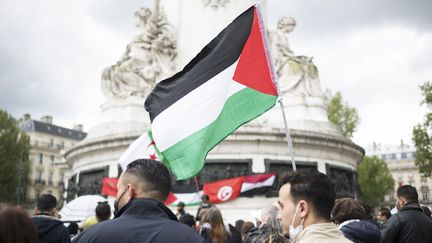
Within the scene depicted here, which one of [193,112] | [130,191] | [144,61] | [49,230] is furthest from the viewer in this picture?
[144,61]

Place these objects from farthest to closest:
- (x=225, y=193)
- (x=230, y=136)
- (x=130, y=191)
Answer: (x=230, y=136) < (x=225, y=193) < (x=130, y=191)

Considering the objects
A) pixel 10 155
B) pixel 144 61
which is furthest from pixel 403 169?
pixel 144 61

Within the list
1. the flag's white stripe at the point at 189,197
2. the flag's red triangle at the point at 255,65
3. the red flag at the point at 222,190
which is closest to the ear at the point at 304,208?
the flag's red triangle at the point at 255,65

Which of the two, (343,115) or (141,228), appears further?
(343,115)

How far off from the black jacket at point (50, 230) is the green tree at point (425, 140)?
26246 mm

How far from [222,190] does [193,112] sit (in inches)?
374

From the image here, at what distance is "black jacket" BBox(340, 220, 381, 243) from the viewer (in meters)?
4.44

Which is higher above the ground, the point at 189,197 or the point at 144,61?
the point at 144,61

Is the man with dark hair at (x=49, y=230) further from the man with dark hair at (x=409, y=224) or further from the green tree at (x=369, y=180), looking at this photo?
the green tree at (x=369, y=180)

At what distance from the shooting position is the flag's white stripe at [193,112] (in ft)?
21.6

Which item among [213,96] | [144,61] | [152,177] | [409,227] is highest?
[144,61]

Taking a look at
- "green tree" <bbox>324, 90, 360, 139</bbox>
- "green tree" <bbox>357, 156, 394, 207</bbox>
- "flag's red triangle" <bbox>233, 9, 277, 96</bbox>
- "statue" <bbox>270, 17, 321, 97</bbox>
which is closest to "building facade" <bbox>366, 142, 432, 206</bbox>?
"green tree" <bbox>357, 156, 394, 207</bbox>

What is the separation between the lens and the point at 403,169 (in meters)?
76.8

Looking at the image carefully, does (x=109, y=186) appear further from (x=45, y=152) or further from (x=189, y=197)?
(x=45, y=152)
